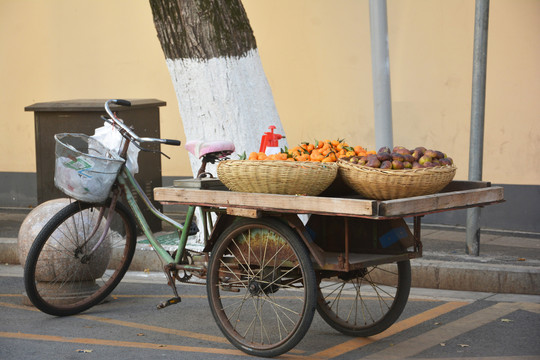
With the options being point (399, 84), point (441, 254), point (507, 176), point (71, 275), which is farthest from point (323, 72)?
point (71, 275)

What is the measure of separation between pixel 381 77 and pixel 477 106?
0.92 m

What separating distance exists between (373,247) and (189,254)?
129 cm

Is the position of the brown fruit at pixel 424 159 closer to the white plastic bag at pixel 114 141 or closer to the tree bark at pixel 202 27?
the white plastic bag at pixel 114 141

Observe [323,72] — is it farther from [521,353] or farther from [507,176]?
[521,353]

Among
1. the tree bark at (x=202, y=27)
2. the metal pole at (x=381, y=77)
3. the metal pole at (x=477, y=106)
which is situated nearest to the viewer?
the metal pole at (x=477, y=106)

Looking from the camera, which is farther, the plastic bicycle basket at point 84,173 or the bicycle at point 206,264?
the plastic bicycle basket at point 84,173

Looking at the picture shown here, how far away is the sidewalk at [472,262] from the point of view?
6707mm

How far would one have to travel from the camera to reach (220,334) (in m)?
5.68

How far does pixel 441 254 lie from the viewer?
7.46 metres

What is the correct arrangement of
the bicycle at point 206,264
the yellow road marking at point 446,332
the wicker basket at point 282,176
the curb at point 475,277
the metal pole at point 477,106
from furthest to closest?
the metal pole at point 477,106 < the curb at point 475,277 < the yellow road marking at point 446,332 < the bicycle at point 206,264 < the wicker basket at point 282,176

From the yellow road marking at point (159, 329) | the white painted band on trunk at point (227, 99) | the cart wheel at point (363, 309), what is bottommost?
the yellow road marking at point (159, 329)

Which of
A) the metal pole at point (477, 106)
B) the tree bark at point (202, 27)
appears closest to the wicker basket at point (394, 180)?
the metal pole at point (477, 106)

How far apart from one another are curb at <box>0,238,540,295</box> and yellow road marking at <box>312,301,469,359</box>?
0.48 meters

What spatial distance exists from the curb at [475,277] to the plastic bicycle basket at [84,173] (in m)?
2.55
